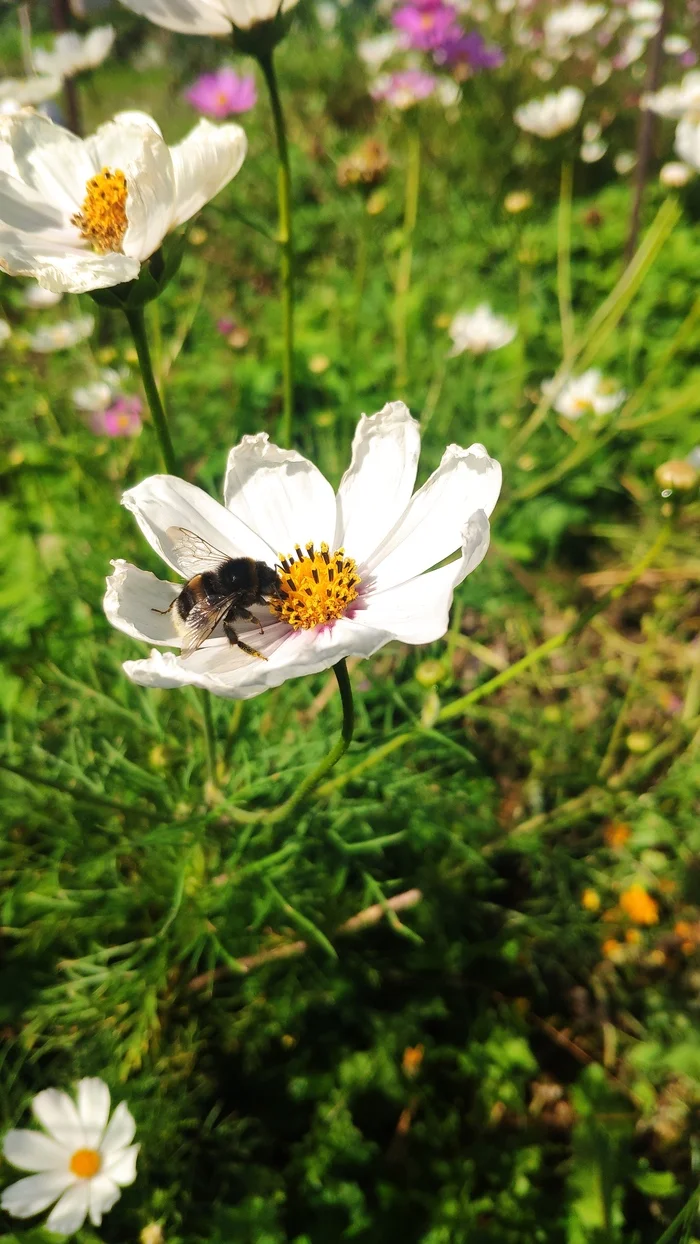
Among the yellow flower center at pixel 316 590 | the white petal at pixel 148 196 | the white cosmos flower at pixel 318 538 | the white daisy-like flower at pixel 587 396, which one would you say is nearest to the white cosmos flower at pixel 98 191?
the white petal at pixel 148 196

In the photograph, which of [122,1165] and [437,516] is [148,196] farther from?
[122,1165]

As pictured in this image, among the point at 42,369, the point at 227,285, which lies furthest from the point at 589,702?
the point at 227,285

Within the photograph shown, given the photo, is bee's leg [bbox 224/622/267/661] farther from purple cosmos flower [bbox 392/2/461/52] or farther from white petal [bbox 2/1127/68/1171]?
purple cosmos flower [bbox 392/2/461/52]

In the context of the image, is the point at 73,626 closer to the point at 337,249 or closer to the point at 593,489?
the point at 593,489

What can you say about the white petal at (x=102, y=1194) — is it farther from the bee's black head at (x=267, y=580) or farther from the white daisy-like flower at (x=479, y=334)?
the white daisy-like flower at (x=479, y=334)

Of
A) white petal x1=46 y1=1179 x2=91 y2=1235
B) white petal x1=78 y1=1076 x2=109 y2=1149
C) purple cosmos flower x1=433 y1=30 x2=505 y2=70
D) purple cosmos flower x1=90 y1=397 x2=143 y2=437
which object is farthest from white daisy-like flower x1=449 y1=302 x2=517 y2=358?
white petal x1=46 y1=1179 x2=91 y2=1235
